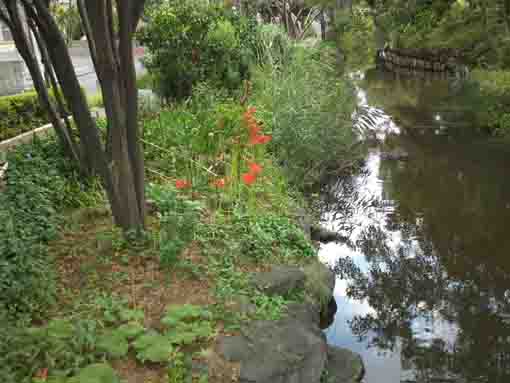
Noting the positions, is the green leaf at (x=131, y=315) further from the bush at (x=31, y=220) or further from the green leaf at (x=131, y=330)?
the bush at (x=31, y=220)

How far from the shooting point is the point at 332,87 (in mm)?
10188

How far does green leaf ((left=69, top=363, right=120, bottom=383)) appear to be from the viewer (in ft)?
8.35

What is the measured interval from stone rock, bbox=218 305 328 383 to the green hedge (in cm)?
560

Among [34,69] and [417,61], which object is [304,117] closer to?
[34,69]

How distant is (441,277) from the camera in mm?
5559

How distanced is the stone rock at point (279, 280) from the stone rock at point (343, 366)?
2.01ft

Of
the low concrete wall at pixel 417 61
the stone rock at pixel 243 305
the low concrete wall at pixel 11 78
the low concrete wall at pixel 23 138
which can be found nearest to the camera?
the stone rock at pixel 243 305

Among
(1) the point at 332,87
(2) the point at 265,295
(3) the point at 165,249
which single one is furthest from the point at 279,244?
(1) the point at 332,87

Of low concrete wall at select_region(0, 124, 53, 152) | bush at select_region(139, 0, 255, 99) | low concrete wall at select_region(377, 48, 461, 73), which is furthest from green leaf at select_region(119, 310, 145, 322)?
low concrete wall at select_region(377, 48, 461, 73)

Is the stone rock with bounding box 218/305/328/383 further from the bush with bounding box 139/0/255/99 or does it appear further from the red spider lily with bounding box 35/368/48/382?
the bush with bounding box 139/0/255/99

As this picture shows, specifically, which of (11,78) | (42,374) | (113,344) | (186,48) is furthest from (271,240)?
(11,78)

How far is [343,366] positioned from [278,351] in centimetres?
98

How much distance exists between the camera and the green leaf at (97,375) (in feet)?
8.35

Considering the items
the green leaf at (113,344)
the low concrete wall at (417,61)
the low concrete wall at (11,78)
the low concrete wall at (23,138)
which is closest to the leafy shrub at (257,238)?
the green leaf at (113,344)
